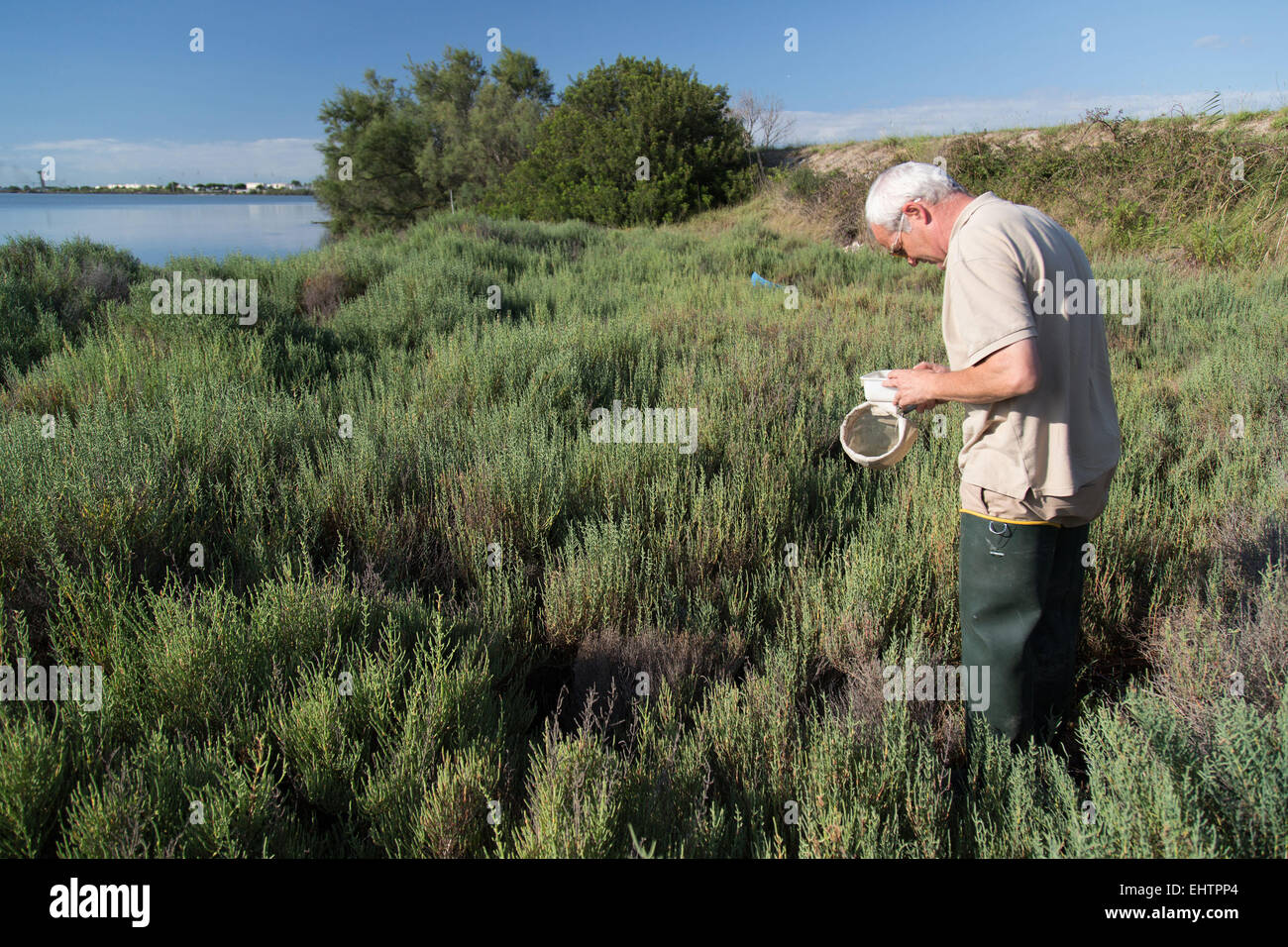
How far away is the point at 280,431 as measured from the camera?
5074 millimetres

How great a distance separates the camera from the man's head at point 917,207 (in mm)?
2586

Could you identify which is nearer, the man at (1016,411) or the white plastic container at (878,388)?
the man at (1016,411)

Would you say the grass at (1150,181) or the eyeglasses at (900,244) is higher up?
the grass at (1150,181)

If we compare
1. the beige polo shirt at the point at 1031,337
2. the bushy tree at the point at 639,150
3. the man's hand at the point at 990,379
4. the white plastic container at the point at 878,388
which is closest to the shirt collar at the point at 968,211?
the beige polo shirt at the point at 1031,337

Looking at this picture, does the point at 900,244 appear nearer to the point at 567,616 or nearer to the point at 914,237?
the point at 914,237

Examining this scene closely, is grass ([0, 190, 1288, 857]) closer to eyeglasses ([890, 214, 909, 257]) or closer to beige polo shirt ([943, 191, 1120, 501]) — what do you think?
beige polo shirt ([943, 191, 1120, 501])

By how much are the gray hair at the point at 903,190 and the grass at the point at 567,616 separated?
1755mm

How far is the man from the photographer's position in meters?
2.31

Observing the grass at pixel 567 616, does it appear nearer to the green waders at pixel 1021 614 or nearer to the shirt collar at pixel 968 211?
the green waders at pixel 1021 614

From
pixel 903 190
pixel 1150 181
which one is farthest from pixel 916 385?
pixel 1150 181

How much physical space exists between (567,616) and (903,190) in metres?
2.44

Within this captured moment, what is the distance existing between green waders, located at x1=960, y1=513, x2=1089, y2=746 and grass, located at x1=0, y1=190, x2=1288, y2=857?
0.67ft

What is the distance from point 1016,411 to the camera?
2.42 m
